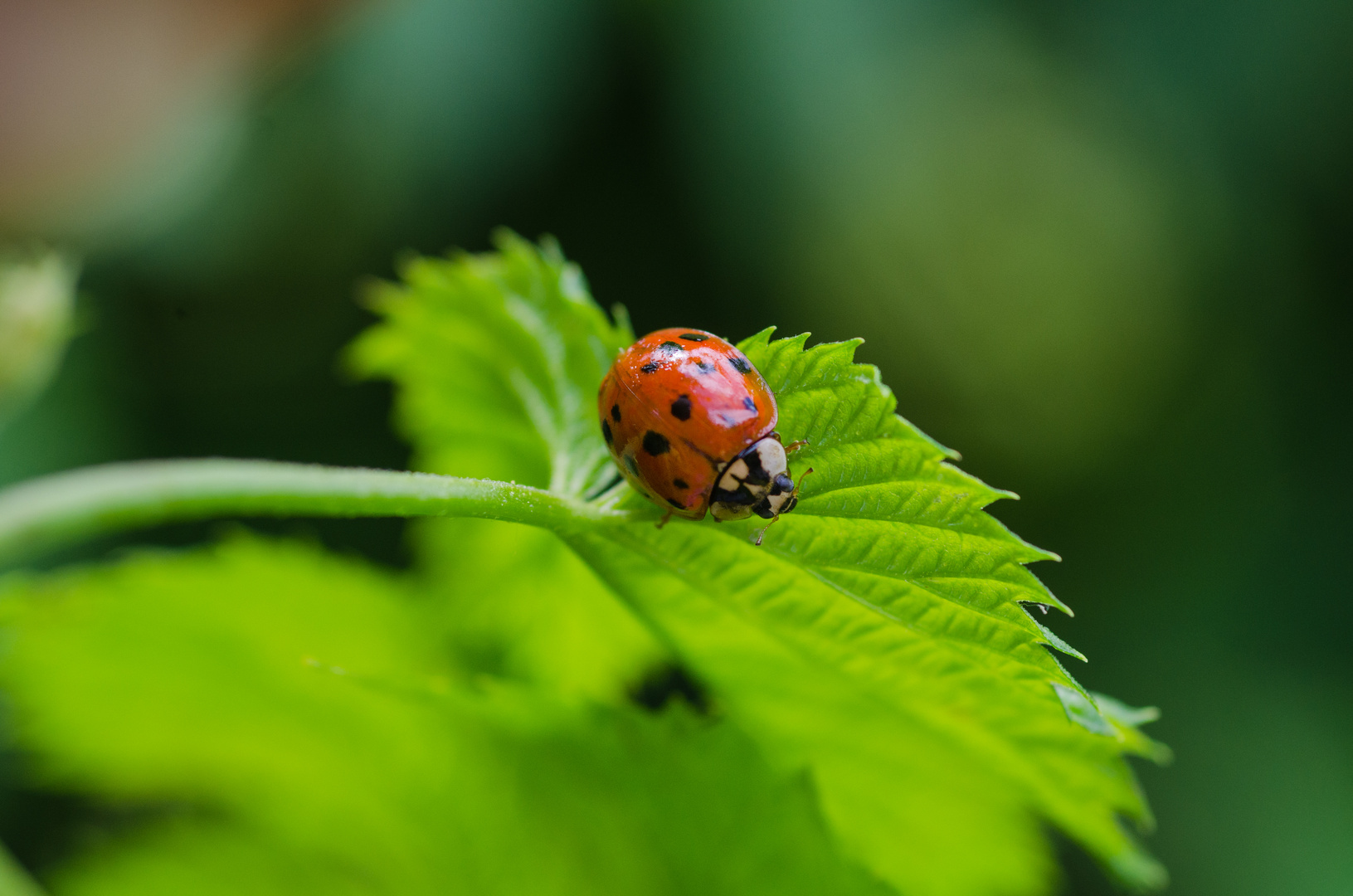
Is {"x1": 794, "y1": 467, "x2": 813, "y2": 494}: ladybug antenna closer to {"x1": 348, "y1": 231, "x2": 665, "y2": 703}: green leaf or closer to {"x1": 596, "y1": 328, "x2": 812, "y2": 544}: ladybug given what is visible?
{"x1": 596, "y1": 328, "x2": 812, "y2": 544}: ladybug

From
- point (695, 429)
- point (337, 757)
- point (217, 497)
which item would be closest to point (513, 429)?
point (695, 429)

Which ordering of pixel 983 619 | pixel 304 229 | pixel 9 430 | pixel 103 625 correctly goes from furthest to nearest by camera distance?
1. pixel 304 229
2. pixel 9 430
3. pixel 103 625
4. pixel 983 619

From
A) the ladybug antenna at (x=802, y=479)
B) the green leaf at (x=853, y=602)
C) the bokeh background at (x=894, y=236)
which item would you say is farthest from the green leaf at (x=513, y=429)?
the bokeh background at (x=894, y=236)

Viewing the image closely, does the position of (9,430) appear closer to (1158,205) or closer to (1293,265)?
(1158,205)

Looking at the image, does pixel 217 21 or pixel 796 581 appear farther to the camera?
pixel 217 21

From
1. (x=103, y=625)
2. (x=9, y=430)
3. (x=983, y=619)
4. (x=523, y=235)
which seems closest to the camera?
(x=983, y=619)

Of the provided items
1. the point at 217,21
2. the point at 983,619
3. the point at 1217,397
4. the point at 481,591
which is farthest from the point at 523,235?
the point at 983,619

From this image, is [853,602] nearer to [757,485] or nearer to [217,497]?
[757,485]

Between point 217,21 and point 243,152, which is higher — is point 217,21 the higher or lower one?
the higher one
